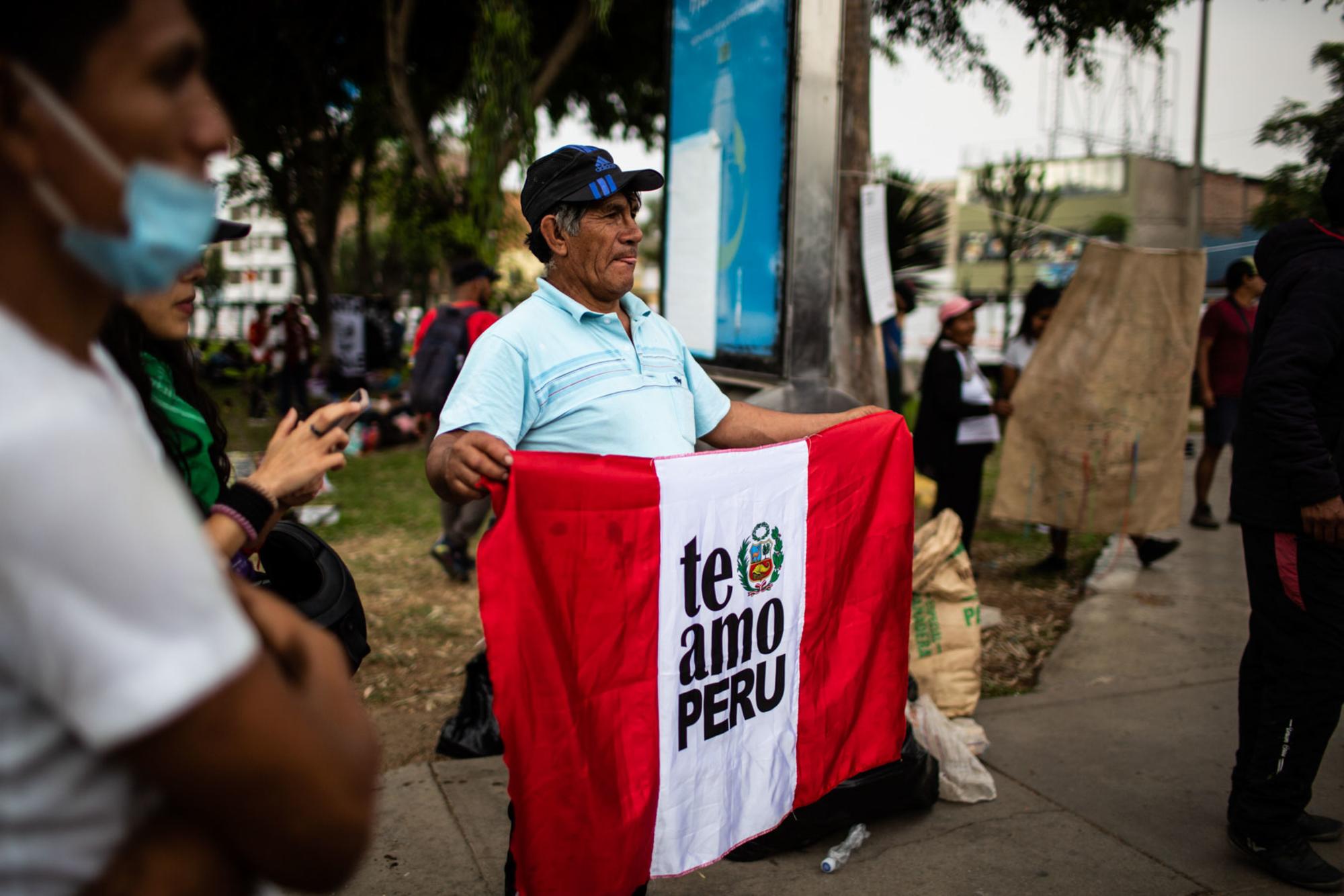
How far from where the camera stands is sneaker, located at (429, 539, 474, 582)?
21.6 feet

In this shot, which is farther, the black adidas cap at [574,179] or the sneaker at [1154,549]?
the sneaker at [1154,549]

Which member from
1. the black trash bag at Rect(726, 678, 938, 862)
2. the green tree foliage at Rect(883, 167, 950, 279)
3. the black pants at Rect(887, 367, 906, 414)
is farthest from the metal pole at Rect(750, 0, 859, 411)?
the green tree foliage at Rect(883, 167, 950, 279)

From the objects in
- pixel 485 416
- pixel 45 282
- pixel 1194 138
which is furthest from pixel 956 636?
pixel 1194 138

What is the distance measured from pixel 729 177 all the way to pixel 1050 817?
3.21 m

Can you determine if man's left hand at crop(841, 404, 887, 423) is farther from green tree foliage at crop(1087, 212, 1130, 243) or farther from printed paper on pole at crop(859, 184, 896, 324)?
green tree foliage at crop(1087, 212, 1130, 243)

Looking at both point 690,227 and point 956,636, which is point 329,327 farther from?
point 956,636

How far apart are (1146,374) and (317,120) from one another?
1396 cm

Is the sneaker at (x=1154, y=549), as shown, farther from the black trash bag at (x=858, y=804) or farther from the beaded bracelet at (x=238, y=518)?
the beaded bracelet at (x=238, y=518)

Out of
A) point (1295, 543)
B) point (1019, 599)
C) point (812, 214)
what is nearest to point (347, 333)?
point (1019, 599)

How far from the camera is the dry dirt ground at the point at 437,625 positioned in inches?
179

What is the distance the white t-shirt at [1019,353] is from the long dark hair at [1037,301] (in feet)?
0.27

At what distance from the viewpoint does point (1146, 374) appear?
230 inches

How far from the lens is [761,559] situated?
2.62 metres

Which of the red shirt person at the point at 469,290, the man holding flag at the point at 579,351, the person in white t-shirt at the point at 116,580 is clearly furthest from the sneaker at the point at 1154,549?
the person in white t-shirt at the point at 116,580
